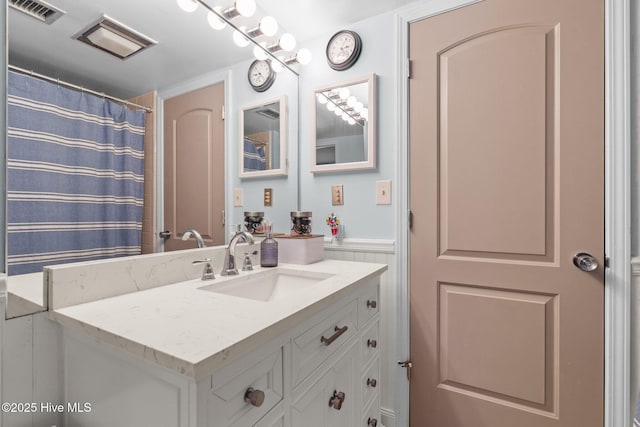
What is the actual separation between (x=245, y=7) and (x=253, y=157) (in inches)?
25.7

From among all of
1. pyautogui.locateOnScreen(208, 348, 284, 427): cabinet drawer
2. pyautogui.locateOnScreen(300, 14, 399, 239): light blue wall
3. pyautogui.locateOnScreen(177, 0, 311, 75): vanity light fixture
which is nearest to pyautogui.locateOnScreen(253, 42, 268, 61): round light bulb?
pyautogui.locateOnScreen(177, 0, 311, 75): vanity light fixture

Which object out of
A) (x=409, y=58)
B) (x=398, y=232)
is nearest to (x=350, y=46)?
(x=409, y=58)

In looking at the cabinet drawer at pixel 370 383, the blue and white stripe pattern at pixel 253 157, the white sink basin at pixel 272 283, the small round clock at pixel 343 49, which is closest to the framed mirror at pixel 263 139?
the blue and white stripe pattern at pixel 253 157

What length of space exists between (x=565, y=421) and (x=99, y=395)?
1664 mm

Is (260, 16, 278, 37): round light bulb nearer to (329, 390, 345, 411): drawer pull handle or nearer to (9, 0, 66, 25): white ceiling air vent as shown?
(9, 0, 66, 25): white ceiling air vent

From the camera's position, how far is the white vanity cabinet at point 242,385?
561 mm

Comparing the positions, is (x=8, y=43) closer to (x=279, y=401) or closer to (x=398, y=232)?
(x=279, y=401)

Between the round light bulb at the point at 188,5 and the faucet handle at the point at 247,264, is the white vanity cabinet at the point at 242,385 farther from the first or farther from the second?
the round light bulb at the point at 188,5

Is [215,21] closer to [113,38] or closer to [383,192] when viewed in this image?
[113,38]

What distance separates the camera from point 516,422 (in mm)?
1289

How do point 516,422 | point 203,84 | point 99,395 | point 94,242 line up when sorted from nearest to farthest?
1. point 99,395
2. point 94,242
3. point 203,84
4. point 516,422

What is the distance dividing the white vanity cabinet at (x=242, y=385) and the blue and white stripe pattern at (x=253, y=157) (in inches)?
30.8

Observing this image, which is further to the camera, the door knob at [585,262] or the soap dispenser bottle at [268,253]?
the soap dispenser bottle at [268,253]

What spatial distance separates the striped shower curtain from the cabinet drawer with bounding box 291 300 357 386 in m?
0.62
